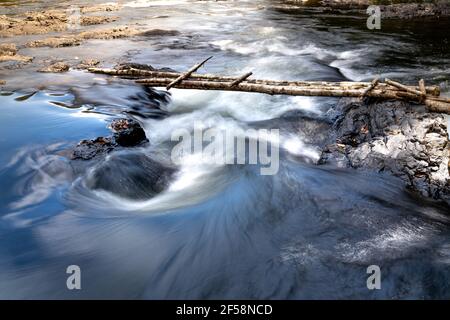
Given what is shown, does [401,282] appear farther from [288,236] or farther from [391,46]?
[391,46]

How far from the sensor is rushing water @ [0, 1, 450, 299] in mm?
4828

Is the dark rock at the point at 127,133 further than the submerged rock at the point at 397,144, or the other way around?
the dark rock at the point at 127,133

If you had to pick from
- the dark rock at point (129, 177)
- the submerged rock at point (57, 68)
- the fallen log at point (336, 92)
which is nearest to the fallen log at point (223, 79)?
the fallen log at point (336, 92)

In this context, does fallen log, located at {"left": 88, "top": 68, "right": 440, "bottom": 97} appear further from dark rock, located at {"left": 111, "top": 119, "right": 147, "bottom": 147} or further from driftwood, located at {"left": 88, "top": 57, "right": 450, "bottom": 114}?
dark rock, located at {"left": 111, "top": 119, "right": 147, "bottom": 147}

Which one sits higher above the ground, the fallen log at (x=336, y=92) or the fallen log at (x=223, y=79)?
the fallen log at (x=223, y=79)

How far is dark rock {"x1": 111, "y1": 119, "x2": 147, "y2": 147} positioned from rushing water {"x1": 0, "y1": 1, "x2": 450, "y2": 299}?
0.94 ft

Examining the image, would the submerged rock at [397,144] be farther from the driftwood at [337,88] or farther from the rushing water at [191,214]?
the rushing water at [191,214]

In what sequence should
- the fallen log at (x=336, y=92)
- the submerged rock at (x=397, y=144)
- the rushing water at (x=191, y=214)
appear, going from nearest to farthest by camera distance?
the rushing water at (x=191, y=214)
the submerged rock at (x=397, y=144)
the fallen log at (x=336, y=92)

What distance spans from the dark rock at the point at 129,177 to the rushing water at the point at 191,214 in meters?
0.03

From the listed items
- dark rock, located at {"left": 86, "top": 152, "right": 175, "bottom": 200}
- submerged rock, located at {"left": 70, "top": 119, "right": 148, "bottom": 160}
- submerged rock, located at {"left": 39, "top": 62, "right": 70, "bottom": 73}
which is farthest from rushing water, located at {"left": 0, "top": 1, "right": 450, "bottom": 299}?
submerged rock, located at {"left": 39, "top": 62, "right": 70, "bottom": 73}

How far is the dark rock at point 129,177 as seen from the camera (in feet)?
21.5

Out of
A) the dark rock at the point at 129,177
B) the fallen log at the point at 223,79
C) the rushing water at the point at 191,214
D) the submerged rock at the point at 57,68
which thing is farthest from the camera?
the submerged rock at the point at 57,68

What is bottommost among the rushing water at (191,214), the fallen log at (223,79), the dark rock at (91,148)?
the rushing water at (191,214)
